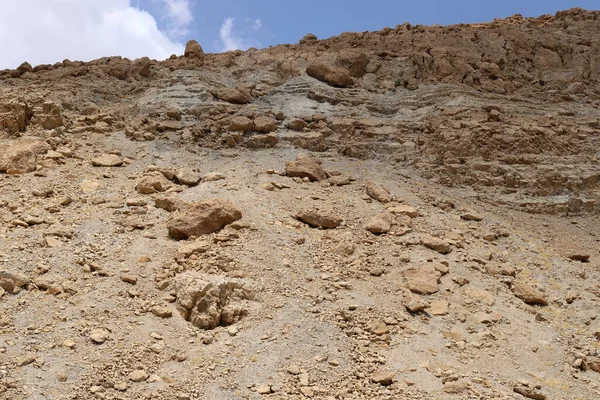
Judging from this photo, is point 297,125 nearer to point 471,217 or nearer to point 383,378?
point 471,217

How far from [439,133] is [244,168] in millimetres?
3274

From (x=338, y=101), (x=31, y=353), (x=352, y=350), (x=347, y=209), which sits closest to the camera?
(x=31, y=353)

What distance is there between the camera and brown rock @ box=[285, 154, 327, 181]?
8680mm

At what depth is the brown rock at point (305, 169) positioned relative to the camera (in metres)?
8.68

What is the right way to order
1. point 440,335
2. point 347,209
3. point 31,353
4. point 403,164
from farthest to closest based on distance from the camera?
point 403,164 → point 347,209 → point 440,335 → point 31,353

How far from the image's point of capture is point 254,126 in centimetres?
996

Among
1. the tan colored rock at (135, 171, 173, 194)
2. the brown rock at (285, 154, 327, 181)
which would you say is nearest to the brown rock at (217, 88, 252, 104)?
the brown rock at (285, 154, 327, 181)

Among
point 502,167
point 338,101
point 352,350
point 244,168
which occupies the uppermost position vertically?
point 338,101

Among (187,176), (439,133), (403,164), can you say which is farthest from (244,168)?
(439,133)

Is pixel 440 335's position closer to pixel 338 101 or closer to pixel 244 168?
pixel 244 168

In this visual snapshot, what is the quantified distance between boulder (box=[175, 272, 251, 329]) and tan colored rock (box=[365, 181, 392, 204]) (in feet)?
9.57

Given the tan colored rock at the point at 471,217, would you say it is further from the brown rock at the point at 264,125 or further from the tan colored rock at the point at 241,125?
the tan colored rock at the point at 241,125

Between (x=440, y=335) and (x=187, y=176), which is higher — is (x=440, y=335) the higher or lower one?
the lower one

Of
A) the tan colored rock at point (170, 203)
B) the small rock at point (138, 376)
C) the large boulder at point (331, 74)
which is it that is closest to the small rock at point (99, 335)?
the small rock at point (138, 376)
